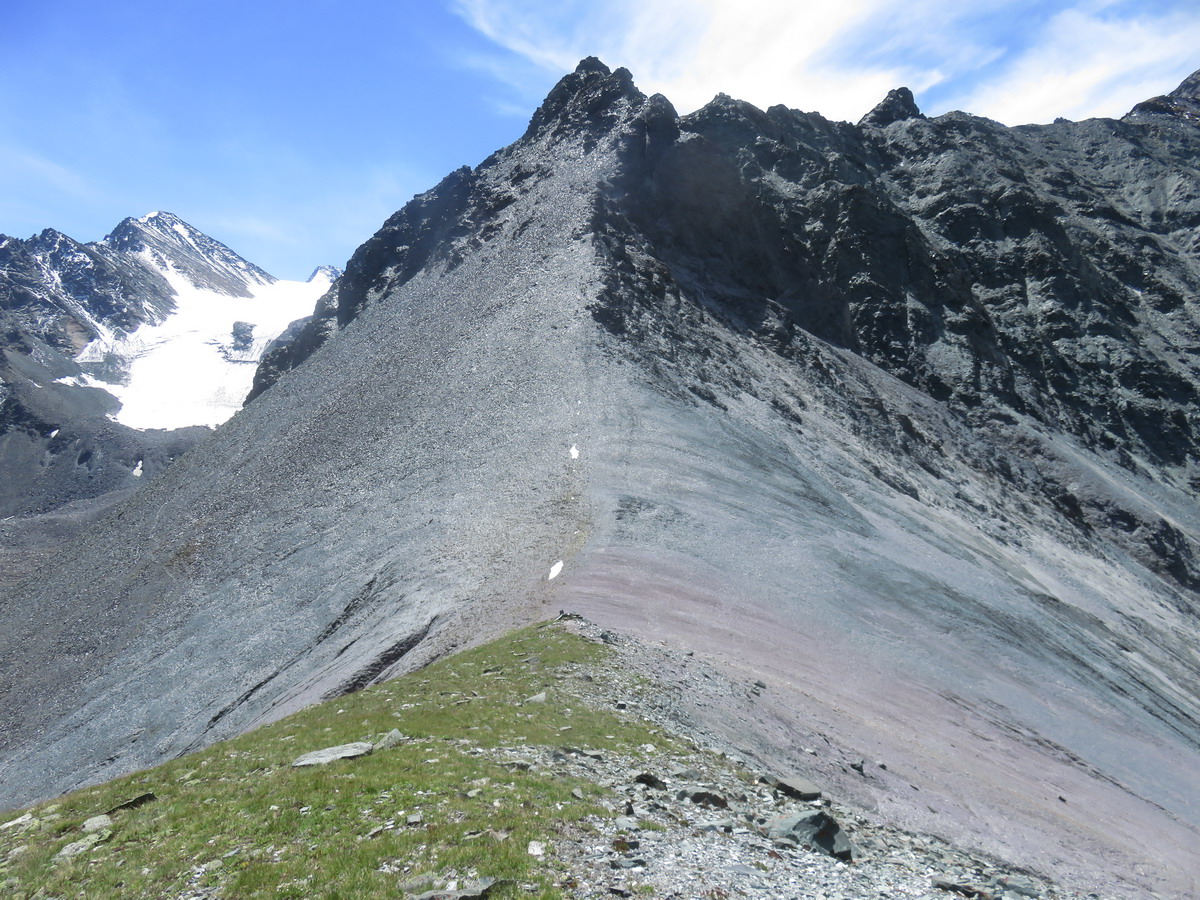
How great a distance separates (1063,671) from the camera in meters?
37.3

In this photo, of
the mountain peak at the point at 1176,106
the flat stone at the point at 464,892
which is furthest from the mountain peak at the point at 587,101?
the mountain peak at the point at 1176,106

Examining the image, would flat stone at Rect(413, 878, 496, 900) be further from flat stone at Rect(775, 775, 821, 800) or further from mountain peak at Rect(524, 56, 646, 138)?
mountain peak at Rect(524, 56, 646, 138)

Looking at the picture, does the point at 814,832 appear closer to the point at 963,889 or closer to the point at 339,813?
the point at 963,889

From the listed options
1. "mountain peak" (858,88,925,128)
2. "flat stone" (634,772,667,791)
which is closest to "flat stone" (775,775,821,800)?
"flat stone" (634,772,667,791)

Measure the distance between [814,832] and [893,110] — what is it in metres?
146

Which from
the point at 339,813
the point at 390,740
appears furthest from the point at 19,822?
the point at 339,813

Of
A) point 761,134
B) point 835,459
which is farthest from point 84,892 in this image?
point 761,134

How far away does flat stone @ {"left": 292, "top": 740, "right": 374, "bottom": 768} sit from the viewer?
15.7 meters

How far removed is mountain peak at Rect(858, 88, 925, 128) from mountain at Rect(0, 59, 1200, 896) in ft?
44.5

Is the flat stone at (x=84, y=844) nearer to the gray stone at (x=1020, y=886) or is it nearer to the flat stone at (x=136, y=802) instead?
the flat stone at (x=136, y=802)

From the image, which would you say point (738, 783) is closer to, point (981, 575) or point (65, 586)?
point (981, 575)

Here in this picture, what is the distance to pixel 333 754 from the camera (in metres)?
15.9

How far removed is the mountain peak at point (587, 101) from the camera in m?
97.9

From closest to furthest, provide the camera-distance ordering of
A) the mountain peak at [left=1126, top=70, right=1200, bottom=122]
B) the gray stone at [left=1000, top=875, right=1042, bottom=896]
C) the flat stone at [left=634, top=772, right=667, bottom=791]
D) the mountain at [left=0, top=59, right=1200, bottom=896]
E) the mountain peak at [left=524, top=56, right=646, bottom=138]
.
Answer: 1. the gray stone at [left=1000, top=875, right=1042, bottom=896]
2. the flat stone at [left=634, top=772, right=667, bottom=791]
3. the mountain at [left=0, top=59, right=1200, bottom=896]
4. the mountain peak at [left=524, top=56, right=646, bottom=138]
5. the mountain peak at [left=1126, top=70, right=1200, bottom=122]
